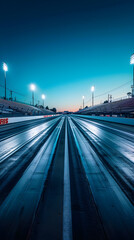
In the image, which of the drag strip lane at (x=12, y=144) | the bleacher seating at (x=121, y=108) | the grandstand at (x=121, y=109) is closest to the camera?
the drag strip lane at (x=12, y=144)

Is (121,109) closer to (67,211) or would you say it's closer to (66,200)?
(66,200)

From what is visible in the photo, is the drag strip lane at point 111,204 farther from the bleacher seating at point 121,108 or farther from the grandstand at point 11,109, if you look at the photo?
the bleacher seating at point 121,108

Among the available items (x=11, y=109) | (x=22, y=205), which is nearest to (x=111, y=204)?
(x=22, y=205)

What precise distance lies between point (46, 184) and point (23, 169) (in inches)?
35.3

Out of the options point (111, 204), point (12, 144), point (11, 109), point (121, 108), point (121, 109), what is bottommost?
point (111, 204)

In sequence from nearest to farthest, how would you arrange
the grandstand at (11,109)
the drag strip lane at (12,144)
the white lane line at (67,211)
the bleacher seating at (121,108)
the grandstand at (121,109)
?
the white lane line at (67,211), the drag strip lane at (12,144), the grandstand at (11,109), the grandstand at (121,109), the bleacher seating at (121,108)

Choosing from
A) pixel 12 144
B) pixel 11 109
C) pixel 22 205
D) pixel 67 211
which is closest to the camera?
pixel 67 211

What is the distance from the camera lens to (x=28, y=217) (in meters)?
1.40

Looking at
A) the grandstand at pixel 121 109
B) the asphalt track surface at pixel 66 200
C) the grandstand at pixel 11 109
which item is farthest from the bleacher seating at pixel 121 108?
the grandstand at pixel 11 109

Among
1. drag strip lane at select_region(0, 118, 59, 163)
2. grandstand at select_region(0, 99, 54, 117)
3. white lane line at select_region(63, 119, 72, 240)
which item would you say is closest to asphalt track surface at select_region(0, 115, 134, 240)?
white lane line at select_region(63, 119, 72, 240)

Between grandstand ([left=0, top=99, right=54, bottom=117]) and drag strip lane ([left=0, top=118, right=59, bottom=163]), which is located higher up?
grandstand ([left=0, top=99, right=54, bottom=117])

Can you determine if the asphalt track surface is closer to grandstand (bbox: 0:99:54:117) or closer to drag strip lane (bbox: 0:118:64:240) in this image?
drag strip lane (bbox: 0:118:64:240)

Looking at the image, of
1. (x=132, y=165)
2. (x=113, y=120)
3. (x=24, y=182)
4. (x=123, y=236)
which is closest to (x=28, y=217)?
(x=24, y=182)

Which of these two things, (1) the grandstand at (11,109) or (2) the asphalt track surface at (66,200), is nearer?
(2) the asphalt track surface at (66,200)
